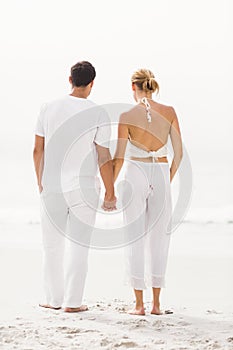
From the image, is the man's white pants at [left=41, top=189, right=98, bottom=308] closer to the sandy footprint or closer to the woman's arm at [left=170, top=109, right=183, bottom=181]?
the woman's arm at [left=170, top=109, right=183, bottom=181]

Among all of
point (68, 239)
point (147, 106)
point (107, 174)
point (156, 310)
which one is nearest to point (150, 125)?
point (147, 106)

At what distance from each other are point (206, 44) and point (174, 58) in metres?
0.57

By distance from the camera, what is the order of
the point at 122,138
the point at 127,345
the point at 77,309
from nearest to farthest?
the point at 127,345
the point at 122,138
the point at 77,309

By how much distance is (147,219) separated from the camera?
3633mm

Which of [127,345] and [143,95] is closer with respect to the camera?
[127,345]

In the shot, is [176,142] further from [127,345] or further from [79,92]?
[127,345]

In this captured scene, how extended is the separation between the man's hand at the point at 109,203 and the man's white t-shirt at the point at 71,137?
0.16 meters

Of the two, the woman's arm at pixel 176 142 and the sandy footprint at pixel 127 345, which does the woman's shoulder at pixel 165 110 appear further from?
the sandy footprint at pixel 127 345

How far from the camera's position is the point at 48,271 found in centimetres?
368

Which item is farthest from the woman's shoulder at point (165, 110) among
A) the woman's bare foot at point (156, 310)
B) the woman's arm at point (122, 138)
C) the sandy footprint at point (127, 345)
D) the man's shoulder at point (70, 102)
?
the sandy footprint at point (127, 345)

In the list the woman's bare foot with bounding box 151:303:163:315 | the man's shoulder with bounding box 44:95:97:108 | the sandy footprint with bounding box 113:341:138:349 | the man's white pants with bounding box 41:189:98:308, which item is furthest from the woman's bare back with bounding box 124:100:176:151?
the sandy footprint with bounding box 113:341:138:349

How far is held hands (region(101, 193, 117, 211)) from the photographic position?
3605 millimetres

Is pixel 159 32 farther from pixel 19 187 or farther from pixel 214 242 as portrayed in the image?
pixel 214 242

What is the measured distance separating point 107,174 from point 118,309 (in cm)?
78
